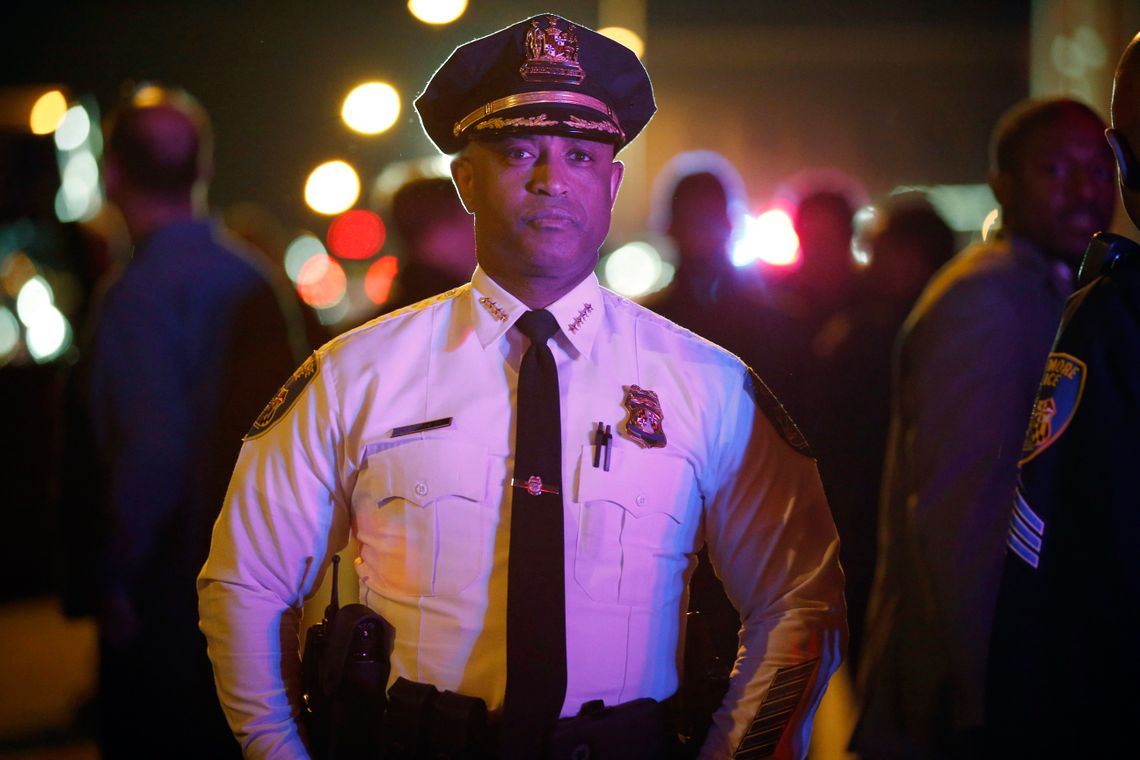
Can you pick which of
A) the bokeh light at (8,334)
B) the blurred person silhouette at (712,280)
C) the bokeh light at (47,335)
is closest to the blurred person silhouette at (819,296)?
the blurred person silhouette at (712,280)

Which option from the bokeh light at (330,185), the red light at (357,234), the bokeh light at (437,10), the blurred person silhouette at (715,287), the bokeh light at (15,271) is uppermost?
the red light at (357,234)

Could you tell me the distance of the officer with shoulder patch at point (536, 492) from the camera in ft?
6.22

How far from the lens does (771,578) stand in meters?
1.96

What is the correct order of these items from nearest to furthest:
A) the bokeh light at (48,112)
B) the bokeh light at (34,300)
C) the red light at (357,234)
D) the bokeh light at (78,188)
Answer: the bokeh light at (48,112)
the bokeh light at (78,188)
the bokeh light at (34,300)
the red light at (357,234)

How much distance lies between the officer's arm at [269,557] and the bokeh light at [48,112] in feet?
11.4

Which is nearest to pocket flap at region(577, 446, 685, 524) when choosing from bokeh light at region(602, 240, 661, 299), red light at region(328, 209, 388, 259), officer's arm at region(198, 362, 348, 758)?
officer's arm at region(198, 362, 348, 758)

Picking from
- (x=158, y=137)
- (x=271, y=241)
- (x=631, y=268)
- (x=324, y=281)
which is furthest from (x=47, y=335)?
(x=324, y=281)

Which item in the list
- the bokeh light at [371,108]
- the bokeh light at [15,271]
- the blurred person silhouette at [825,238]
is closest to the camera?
the bokeh light at [371,108]

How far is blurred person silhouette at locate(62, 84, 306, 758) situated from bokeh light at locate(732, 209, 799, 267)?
135 cm

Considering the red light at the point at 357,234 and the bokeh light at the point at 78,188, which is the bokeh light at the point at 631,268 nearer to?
the red light at the point at 357,234

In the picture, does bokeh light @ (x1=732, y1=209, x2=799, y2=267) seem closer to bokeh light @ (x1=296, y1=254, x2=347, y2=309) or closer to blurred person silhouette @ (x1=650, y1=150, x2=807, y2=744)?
blurred person silhouette @ (x1=650, y1=150, x2=807, y2=744)

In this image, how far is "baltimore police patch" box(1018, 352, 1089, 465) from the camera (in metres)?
1.57

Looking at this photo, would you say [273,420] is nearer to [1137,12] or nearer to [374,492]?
[374,492]

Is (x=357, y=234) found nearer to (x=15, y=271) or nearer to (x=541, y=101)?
(x=15, y=271)
